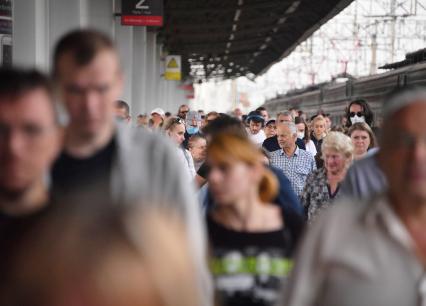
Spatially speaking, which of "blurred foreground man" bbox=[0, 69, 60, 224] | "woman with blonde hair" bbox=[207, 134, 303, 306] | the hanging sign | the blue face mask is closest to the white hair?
"woman with blonde hair" bbox=[207, 134, 303, 306]

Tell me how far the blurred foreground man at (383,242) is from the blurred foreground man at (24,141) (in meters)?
0.75

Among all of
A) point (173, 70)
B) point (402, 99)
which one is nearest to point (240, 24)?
point (173, 70)

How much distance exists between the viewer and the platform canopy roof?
25219mm

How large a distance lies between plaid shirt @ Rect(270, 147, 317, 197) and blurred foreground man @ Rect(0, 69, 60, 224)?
6.18 metres

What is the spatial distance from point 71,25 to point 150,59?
1567cm

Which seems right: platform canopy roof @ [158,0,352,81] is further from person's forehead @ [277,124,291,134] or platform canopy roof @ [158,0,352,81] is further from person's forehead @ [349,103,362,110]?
person's forehead @ [277,124,291,134]

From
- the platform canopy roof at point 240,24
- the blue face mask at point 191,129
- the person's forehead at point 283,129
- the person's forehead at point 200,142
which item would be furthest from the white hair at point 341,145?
the platform canopy roof at point 240,24

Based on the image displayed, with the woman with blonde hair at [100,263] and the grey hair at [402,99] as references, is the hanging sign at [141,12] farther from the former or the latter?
the woman with blonde hair at [100,263]

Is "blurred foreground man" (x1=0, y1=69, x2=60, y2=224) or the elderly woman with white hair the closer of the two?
"blurred foreground man" (x1=0, y1=69, x2=60, y2=224)

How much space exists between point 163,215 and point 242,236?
5.77 ft

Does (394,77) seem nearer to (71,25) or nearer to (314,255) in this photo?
(71,25)

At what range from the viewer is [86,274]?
3.66 ft

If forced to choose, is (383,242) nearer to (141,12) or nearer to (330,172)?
(330,172)

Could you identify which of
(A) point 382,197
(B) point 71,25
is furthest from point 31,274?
(B) point 71,25
